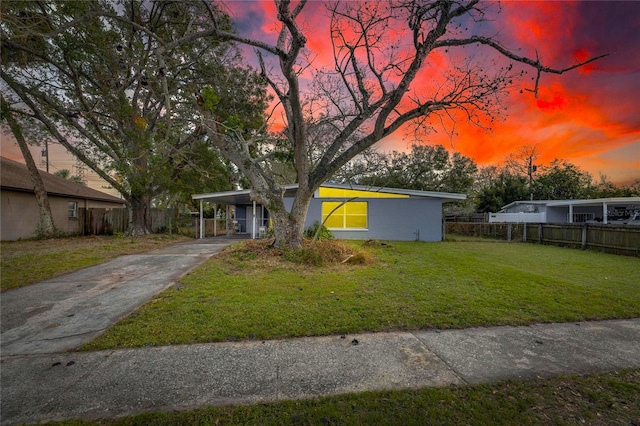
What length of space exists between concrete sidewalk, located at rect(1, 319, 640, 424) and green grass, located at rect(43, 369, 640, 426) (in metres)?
0.12

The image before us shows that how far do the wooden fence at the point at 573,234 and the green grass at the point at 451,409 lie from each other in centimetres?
1237

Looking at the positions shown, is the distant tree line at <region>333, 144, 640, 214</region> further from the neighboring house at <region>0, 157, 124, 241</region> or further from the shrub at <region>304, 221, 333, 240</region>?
the neighboring house at <region>0, 157, 124, 241</region>

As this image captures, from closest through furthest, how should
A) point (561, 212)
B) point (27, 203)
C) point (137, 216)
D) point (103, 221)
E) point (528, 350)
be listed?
1. point (528, 350)
2. point (27, 203)
3. point (137, 216)
4. point (103, 221)
5. point (561, 212)

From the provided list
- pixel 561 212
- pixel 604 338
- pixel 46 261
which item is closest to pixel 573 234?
pixel 604 338

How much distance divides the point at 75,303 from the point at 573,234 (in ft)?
60.9

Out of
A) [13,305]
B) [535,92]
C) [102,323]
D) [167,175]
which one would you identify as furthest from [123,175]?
[535,92]

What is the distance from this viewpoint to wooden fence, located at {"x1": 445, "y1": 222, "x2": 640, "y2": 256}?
10577 mm

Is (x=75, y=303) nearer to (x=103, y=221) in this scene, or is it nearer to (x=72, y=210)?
(x=103, y=221)

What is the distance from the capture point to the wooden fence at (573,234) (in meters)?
10.6

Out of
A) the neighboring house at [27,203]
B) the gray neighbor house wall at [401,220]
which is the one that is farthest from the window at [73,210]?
the gray neighbor house wall at [401,220]

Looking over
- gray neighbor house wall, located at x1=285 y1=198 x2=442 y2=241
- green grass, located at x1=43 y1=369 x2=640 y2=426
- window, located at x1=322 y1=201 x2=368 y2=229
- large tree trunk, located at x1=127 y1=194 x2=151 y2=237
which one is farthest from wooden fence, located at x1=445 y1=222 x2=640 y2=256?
large tree trunk, located at x1=127 y1=194 x2=151 y2=237

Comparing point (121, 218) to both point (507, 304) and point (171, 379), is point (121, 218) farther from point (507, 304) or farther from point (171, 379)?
point (507, 304)

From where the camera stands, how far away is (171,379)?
242 centimetres

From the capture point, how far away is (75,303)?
4.61 metres
